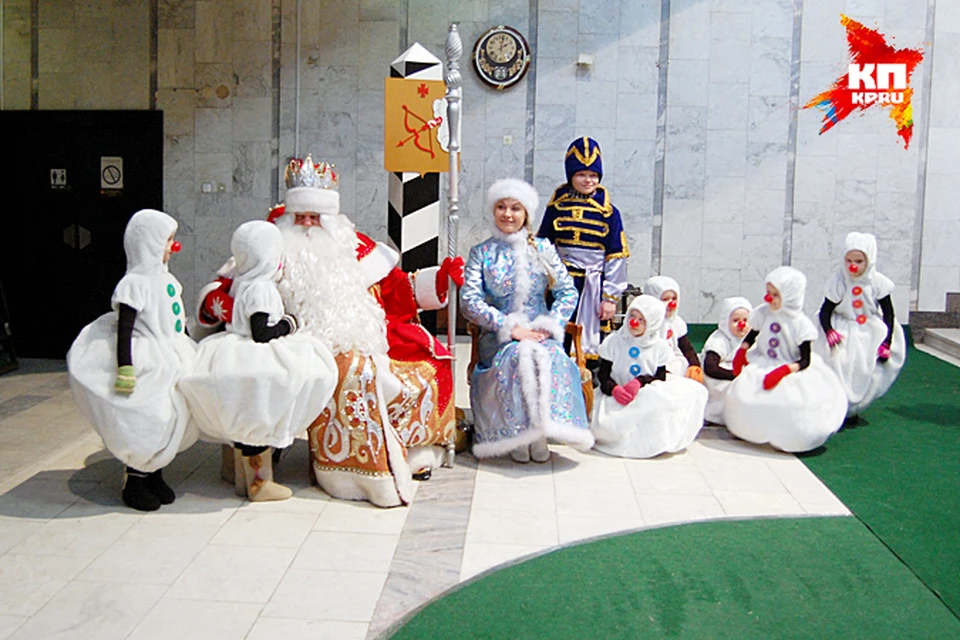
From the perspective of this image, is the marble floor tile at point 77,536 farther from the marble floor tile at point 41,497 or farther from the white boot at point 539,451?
the white boot at point 539,451

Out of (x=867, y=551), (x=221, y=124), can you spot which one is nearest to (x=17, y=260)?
(x=221, y=124)

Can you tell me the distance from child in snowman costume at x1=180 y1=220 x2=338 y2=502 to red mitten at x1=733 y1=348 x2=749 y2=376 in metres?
2.45

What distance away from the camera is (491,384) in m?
4.80

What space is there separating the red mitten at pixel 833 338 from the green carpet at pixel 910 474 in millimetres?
507

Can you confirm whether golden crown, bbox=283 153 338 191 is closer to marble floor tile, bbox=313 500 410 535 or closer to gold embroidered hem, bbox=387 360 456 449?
gold embroidered hem, bbox=387 360 456 449

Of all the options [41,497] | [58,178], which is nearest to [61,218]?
[58,178]

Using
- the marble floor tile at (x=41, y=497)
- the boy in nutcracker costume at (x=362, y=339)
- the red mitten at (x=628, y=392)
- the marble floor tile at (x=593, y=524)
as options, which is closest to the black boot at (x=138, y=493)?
the marble floor tile at (x=41, y=497)

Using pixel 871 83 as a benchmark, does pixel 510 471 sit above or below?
below

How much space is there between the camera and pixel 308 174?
4344 millimetres

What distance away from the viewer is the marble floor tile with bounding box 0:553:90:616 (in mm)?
3118

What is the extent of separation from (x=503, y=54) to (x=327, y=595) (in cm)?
617

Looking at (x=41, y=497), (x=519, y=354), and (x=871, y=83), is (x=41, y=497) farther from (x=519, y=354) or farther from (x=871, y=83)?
(x=871, y=83)

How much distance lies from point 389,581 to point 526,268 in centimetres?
203

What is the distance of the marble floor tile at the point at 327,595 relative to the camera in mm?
3102
